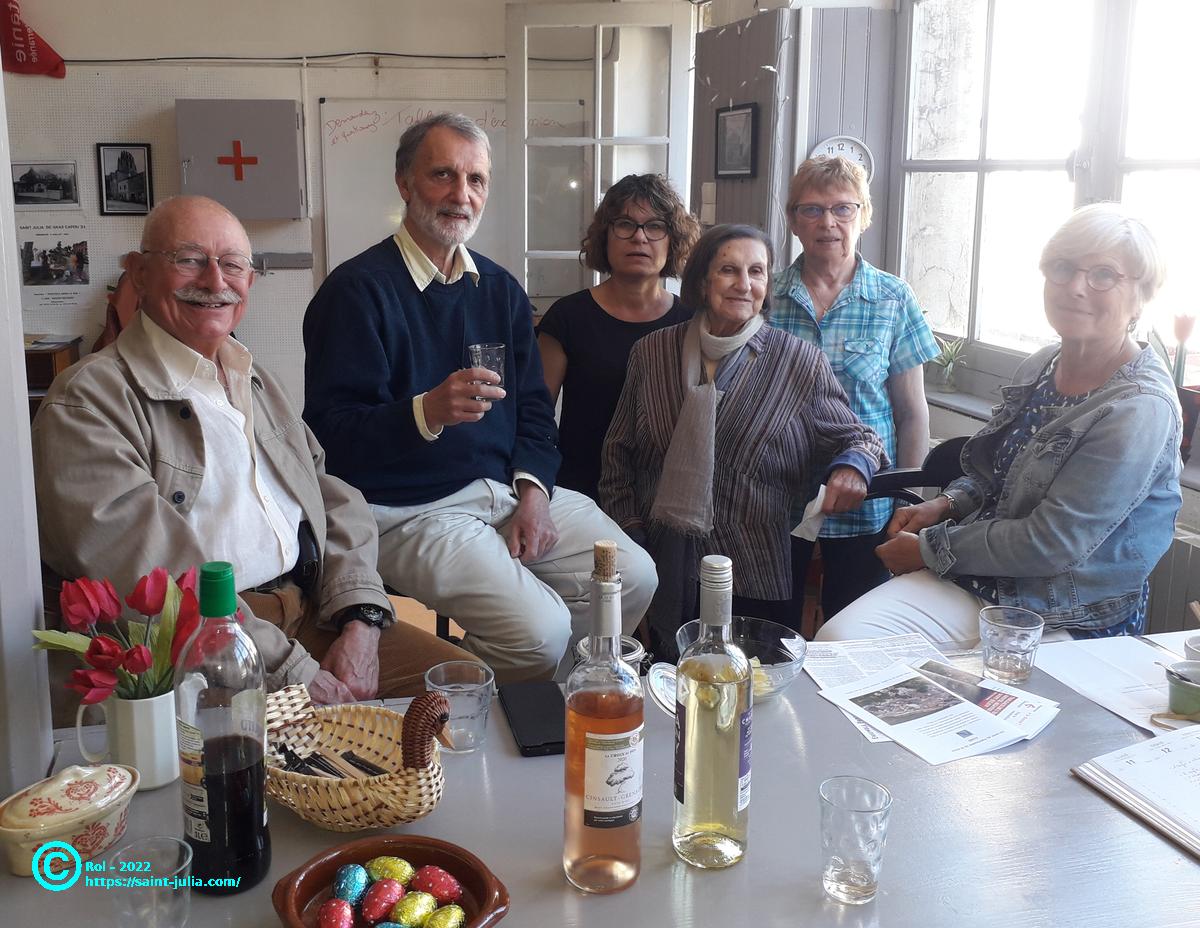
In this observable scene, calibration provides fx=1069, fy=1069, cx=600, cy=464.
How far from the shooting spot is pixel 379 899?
91 cm

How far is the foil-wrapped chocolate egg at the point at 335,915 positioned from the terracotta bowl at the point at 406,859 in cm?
1

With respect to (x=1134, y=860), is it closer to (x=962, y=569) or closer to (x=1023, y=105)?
(x=962, y=569)

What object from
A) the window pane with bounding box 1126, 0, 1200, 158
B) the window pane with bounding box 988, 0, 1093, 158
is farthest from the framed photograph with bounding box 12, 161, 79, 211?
the window pane with bounding box 1126, 0, 1200, 158

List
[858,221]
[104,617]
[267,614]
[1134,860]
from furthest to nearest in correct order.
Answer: [858,221] < [267,614] < [104,617] < [1134,860]

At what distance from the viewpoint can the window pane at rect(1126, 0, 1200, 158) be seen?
2434mm

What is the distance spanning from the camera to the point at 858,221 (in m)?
2.65

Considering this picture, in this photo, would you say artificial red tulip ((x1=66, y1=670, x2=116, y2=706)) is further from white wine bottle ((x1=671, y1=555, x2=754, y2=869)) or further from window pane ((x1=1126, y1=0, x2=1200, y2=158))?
window pane ((x1=1126, y1=0, x2=1200, y2=158))

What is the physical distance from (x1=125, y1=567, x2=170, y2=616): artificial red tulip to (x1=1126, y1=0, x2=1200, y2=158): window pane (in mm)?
2361

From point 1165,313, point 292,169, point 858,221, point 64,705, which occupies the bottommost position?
point 64,705

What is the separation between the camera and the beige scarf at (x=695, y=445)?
2363mm

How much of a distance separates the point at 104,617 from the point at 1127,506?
5.26ft

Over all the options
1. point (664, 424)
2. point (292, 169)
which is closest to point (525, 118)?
point (292, 169)

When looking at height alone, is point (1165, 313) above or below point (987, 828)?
above

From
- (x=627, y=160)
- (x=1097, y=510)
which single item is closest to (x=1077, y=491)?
(x=1097, y=510)
